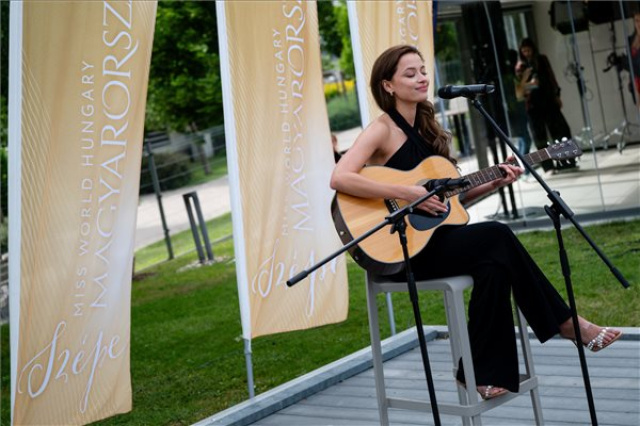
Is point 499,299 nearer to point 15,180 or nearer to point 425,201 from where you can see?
point 425,201

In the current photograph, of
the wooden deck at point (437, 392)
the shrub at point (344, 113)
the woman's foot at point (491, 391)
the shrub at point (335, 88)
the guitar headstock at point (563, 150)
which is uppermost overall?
the shrub at point (335, 88)

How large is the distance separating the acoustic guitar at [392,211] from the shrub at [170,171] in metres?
10.4

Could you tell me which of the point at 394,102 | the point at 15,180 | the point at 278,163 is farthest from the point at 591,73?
the point at 15,180

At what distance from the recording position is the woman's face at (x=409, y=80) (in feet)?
12.6

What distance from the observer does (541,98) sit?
32.9 ft

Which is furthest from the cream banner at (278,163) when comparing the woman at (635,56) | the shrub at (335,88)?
the shrub at (335,88)

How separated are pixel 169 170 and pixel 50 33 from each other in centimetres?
1106

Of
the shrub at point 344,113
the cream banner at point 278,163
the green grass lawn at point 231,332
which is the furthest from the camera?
the shrub at point 344,113

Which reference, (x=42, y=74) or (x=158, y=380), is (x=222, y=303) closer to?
(x=158, y=380)

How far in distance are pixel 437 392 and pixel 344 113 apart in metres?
15.4

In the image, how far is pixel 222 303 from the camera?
30.5 feet

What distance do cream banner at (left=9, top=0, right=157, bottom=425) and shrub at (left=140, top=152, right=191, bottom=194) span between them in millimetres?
9860

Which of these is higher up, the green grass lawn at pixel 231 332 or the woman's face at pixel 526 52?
the woman's face at pixel 526 52

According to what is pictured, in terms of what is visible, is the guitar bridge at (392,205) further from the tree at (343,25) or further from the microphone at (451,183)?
the tree at (343,25)
